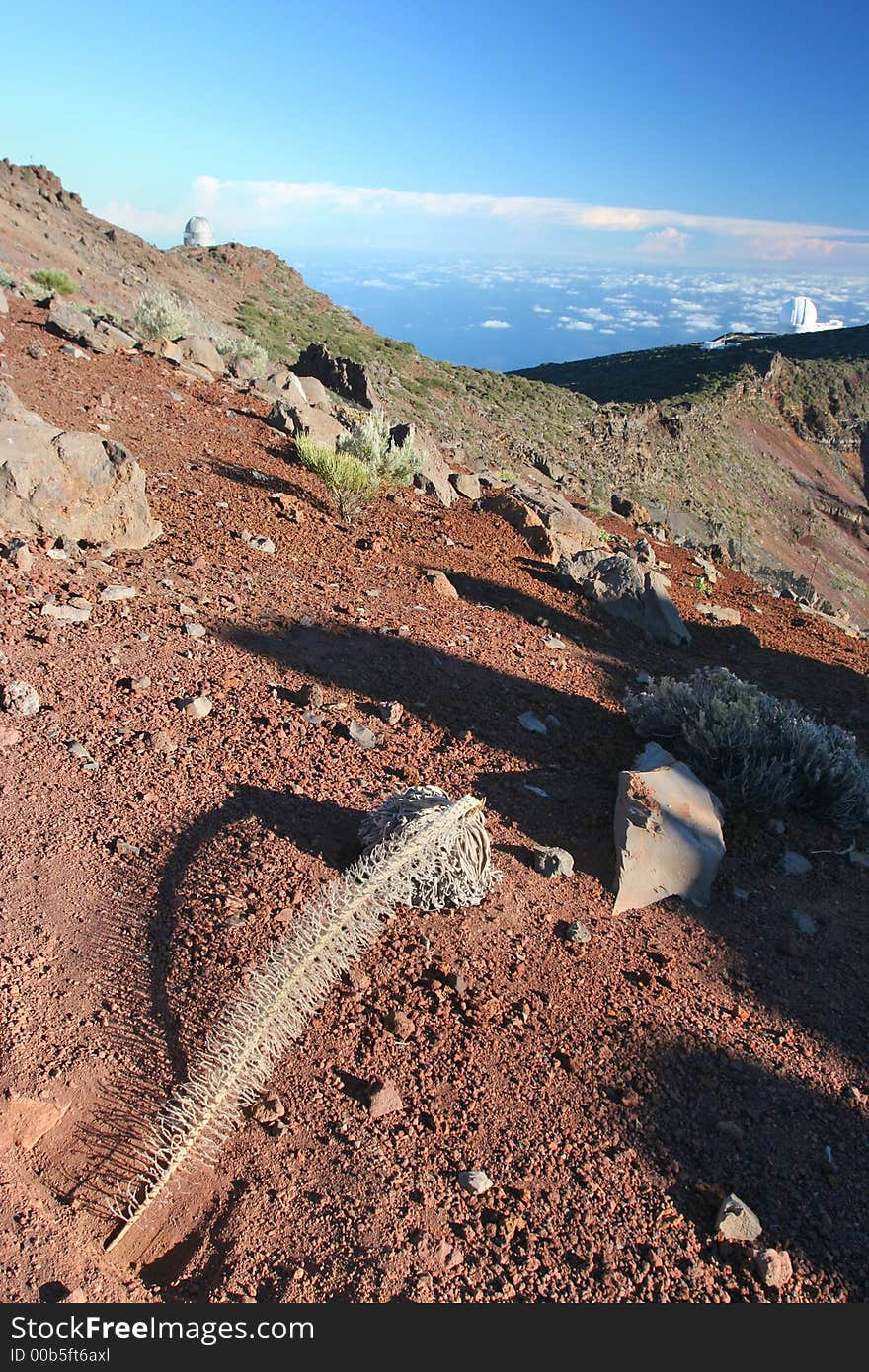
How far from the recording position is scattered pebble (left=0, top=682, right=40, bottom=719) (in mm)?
3637

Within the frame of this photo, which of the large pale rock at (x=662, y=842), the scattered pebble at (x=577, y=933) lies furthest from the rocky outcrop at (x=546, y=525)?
the scattered pebble at (x=577, y=933)

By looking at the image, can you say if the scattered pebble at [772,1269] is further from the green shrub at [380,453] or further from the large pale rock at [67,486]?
the green shrub at [380,453]

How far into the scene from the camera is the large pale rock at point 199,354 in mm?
10008

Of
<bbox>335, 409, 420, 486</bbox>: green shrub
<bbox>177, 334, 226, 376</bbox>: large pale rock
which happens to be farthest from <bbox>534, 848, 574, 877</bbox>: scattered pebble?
<bbox>177, 334, 226, 376</bbox>: large pale rock

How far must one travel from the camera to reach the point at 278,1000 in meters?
2.32

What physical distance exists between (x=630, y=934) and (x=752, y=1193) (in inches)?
40.4

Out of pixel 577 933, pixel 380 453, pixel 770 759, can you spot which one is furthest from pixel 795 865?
pixel 380 453

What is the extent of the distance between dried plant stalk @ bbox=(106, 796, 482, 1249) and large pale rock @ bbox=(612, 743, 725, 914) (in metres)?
0.82

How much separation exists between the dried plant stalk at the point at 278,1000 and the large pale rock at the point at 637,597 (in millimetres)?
3825

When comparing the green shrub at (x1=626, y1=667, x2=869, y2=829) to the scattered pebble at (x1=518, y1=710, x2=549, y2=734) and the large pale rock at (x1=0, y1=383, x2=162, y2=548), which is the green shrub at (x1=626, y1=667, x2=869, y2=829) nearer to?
the scattered pebble at (x1=518, y1=710, x2=549, y2=734)

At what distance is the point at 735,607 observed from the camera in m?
7.91

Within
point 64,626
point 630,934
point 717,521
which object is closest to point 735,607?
point 630,934

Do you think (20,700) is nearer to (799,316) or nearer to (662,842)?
(662,842)

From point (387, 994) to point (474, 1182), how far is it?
2.20 ft
